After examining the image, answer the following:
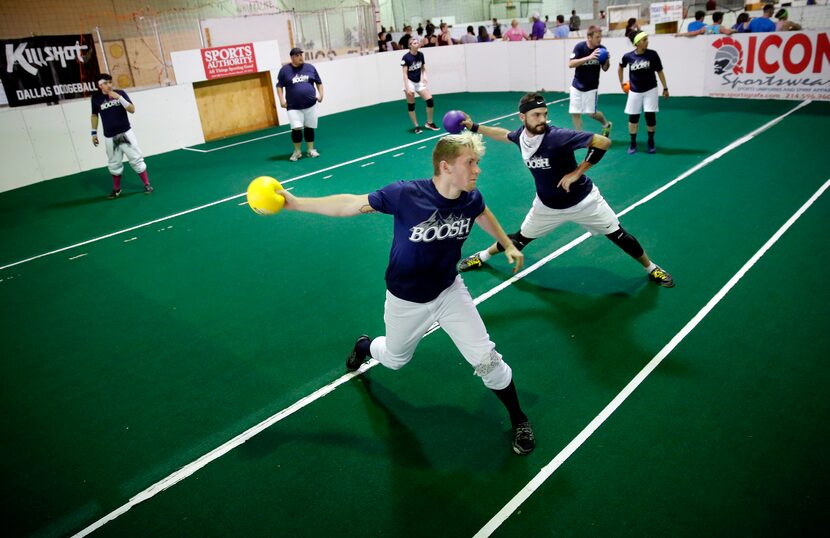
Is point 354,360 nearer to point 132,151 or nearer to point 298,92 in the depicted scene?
point 132,151

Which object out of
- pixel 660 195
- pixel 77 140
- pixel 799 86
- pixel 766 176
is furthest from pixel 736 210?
pixel 77 140

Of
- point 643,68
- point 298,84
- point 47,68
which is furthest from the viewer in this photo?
point 47,68

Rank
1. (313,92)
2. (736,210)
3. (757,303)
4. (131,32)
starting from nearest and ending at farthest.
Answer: (757,303), (736,210), (313,92), (131,32)

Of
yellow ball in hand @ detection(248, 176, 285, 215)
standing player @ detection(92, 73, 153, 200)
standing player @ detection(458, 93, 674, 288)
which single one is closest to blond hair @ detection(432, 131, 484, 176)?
yellow ball in hand @ detection(248, 176, 285, 215)

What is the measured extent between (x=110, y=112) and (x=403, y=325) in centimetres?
969

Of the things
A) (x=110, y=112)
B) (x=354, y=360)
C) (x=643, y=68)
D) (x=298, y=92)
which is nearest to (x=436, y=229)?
(x=354, y=360)

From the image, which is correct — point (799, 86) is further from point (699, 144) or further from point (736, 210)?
point (736, 210)

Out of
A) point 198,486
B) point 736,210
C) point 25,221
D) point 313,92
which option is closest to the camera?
point 198,486

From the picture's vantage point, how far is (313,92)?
1361 centimetres

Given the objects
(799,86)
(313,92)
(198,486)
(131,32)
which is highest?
(131,32)

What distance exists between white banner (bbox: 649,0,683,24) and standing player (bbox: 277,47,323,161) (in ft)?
40.8

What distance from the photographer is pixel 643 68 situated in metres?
11.2

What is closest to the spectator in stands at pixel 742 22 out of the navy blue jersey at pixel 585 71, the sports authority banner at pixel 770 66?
the sports authority banner at pixel 770 66

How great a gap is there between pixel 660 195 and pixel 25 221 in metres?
11.3
